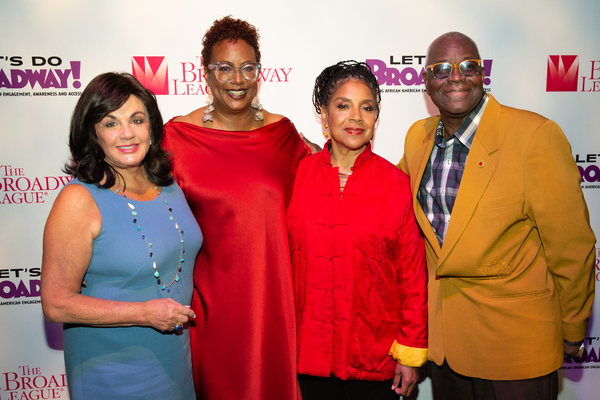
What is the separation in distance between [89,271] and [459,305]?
4.88ft

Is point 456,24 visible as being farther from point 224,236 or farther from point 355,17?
point 224,236

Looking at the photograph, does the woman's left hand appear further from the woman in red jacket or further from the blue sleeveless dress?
the blue sleeveless dress

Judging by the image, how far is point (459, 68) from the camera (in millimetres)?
1665

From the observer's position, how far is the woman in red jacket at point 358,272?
1.67m

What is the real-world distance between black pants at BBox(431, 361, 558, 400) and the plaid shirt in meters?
0.63

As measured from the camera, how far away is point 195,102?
2746 mm

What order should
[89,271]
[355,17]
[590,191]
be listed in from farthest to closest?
[590,191]
[355,17]
[89,271]

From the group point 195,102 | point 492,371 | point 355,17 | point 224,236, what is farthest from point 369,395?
point 355,17

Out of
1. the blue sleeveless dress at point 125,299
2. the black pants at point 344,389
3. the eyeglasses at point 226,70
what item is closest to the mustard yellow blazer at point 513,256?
the black pants at point 344,389

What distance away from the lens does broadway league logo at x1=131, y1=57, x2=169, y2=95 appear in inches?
104

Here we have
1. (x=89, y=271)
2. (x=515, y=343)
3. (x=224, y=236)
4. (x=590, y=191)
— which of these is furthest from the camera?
(x=590, y=191)

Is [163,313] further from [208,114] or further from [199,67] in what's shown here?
[199,67]

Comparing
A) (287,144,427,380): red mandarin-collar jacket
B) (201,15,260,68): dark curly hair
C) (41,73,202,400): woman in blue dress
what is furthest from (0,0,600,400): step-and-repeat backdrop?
(41,73,202,400): woman in blue dress

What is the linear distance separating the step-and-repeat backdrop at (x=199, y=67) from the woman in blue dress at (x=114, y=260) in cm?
132
